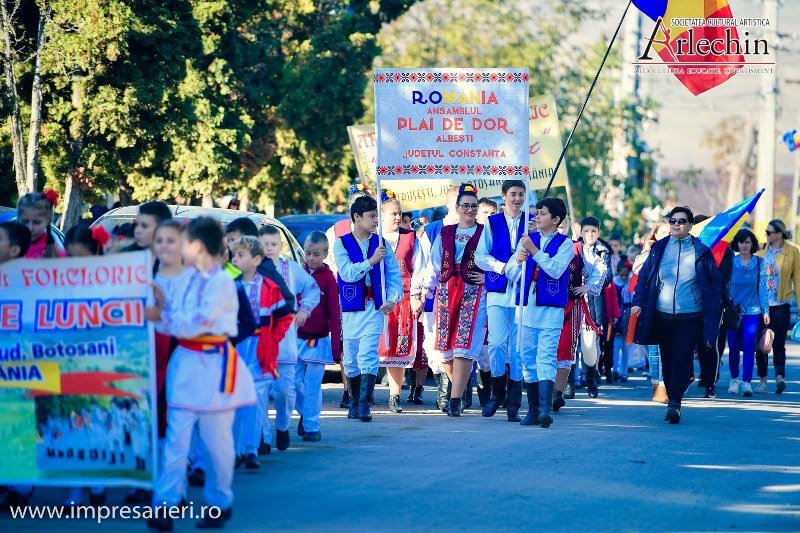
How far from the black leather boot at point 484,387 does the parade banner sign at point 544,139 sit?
7042 mm

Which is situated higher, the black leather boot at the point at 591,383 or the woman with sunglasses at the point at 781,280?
the woman with sunglasses at the point at 781,280

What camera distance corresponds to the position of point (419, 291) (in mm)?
13789

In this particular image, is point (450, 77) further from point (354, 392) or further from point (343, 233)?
point (354, 392)

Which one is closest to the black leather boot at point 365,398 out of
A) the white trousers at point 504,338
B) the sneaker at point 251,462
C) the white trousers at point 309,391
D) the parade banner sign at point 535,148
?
the white trousers at point 504,338

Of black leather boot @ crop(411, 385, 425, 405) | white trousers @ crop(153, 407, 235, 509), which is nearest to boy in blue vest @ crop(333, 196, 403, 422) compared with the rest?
black leather boot @ crop(411, 385, 425, 405)

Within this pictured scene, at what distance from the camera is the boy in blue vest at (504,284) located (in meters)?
13.1

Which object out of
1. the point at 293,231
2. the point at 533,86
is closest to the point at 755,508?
the point at 293,231

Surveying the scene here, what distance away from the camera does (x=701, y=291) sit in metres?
13.5

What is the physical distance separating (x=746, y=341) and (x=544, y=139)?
4.95 m

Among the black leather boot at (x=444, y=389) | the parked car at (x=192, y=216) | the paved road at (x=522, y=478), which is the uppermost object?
the parked car at (x=192, y=216)

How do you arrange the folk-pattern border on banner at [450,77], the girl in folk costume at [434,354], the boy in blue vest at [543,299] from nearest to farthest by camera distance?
1. the boy in blue vest at [543,299]
2. the folk-pattern border on banner at [450,77]
3. the girl in folk costume at [434,354]

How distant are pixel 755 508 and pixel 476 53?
38.9m

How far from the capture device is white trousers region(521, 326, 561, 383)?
1271 cm

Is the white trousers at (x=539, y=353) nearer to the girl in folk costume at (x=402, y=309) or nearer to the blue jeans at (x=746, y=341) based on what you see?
the girl in folk costume at (x=402, y=309)
